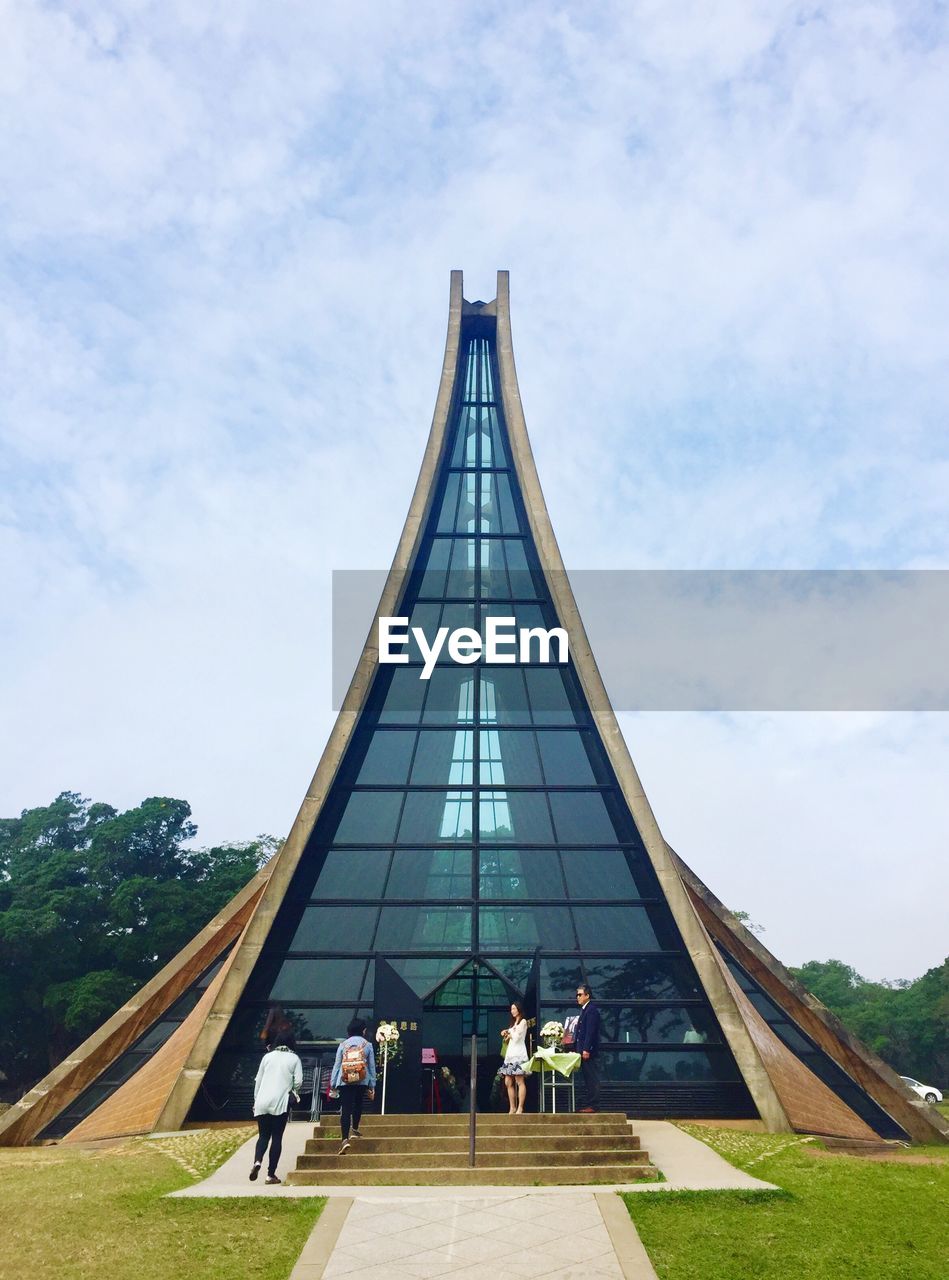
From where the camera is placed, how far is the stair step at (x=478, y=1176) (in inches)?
359

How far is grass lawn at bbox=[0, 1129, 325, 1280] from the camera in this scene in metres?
6.61

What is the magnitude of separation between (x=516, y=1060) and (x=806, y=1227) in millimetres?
4459

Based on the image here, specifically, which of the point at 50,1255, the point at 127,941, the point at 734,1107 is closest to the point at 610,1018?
the point at 734,1107

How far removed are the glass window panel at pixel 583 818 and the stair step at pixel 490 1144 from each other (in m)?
6.10

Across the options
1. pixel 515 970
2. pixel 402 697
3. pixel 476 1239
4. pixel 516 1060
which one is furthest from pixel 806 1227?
pixel 402 697

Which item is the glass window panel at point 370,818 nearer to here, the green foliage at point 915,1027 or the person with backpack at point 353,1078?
the person with backpack at point 353,1078

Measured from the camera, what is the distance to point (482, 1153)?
9703 millimetres

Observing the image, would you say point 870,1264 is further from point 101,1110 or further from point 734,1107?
point 101,1110

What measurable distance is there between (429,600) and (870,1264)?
44.9ft

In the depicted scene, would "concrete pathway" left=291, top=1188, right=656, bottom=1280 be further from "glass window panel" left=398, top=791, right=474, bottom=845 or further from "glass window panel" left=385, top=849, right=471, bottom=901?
"glass window panel" left=398, top=791, right=474, bottom=845

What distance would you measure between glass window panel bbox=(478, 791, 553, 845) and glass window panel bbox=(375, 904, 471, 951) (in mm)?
1567

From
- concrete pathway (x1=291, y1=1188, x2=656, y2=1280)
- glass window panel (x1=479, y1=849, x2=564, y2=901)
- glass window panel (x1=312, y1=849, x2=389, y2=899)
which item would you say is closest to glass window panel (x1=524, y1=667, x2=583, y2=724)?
glass window panel (x1=479, y1=849, x2=564, y2=901)

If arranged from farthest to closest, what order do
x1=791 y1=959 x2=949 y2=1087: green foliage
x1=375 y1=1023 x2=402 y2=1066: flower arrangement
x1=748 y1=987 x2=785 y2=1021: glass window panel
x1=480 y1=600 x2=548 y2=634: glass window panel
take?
x1=791 y1=959 x2=949 y2=1087: green foliage → x1=480 y1=600 x2=548 y2=634: glass window panel → x1=748 y1=987 x2=785 y2=1021: glass window panel → x1=375 y1=1023 x2=402 y2=1066: flower arrangement

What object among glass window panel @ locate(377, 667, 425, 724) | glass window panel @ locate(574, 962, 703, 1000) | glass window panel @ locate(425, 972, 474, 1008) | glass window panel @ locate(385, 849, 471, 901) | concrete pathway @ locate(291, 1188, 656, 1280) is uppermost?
glass window panel @ locate(377, 667, 425, 724)
